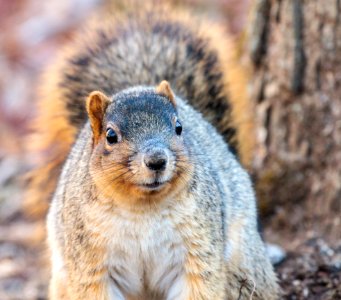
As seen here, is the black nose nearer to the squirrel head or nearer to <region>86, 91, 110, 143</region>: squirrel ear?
the squirrel head

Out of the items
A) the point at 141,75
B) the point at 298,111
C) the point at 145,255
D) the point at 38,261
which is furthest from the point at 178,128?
the point at 38,261

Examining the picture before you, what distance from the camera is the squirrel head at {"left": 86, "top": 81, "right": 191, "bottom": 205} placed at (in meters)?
3.22

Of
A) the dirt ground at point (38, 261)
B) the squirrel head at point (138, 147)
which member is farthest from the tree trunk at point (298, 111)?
the squirrel head at point (138, 147)

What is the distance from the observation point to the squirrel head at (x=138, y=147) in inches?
127

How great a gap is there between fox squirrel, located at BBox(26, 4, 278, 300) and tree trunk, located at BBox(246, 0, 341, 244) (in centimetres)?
25

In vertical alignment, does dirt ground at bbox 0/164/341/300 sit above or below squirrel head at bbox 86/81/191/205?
below

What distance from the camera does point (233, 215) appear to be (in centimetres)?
394

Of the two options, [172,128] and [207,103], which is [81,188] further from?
[207,103]

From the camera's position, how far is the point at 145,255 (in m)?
3.47

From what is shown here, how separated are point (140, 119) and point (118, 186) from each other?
279 millimetres

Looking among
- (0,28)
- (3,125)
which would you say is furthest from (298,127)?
(0,28)

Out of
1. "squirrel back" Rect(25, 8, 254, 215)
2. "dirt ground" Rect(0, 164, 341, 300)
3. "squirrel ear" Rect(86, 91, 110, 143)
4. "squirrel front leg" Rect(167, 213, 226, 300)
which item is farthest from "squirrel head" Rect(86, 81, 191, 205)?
"dirt ground" Rect(0, 164, 341, 300)

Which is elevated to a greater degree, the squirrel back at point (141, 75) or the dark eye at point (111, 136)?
the squirrel back at point (141, 75)

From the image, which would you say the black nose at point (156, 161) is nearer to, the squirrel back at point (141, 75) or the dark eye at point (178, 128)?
the dark eye at point (178, 128)
